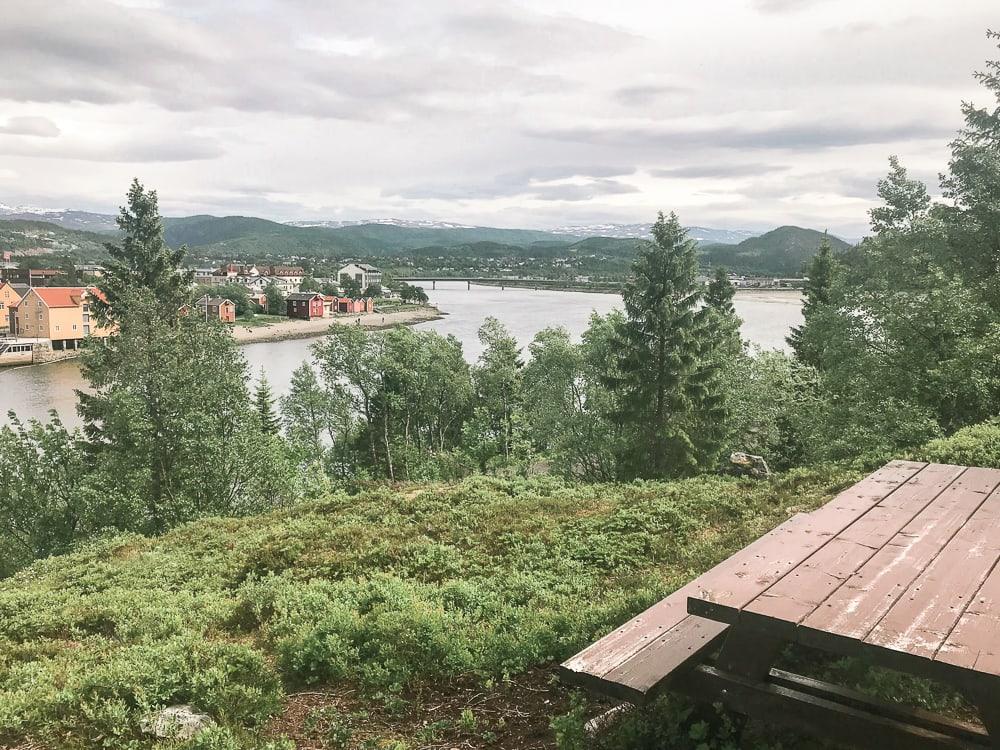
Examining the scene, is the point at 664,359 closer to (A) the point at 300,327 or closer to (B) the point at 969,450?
(B) the point at 969,450

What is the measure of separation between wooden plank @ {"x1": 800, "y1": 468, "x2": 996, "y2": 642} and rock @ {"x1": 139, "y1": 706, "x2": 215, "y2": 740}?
3008mm

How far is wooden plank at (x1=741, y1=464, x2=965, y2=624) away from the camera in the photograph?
2.55m

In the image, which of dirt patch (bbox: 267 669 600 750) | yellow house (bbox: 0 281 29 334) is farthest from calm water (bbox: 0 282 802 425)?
dirt patch (bbox: 267 669 600 750)

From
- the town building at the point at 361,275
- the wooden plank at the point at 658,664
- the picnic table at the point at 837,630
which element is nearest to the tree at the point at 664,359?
the picnic table at the point at 837,630

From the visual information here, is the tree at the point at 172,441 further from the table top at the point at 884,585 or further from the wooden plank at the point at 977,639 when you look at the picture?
the wooden plank at the point at 977,639

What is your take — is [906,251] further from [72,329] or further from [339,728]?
[72,329]

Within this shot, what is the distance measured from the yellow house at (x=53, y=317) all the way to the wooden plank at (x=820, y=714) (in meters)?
77.1

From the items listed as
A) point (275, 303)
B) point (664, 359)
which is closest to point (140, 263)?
point (664, 359)

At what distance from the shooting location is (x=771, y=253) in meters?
152

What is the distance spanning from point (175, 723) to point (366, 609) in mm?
1884

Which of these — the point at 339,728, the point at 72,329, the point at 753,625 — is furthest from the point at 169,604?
the point at 72,329

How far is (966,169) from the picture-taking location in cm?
1427

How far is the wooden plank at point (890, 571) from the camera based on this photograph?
2.40 m

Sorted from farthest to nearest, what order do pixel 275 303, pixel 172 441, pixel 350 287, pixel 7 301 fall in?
1. pixel 350 287
2. pixel 275 303
3. pixel 7 301
4. pixel 172 441
